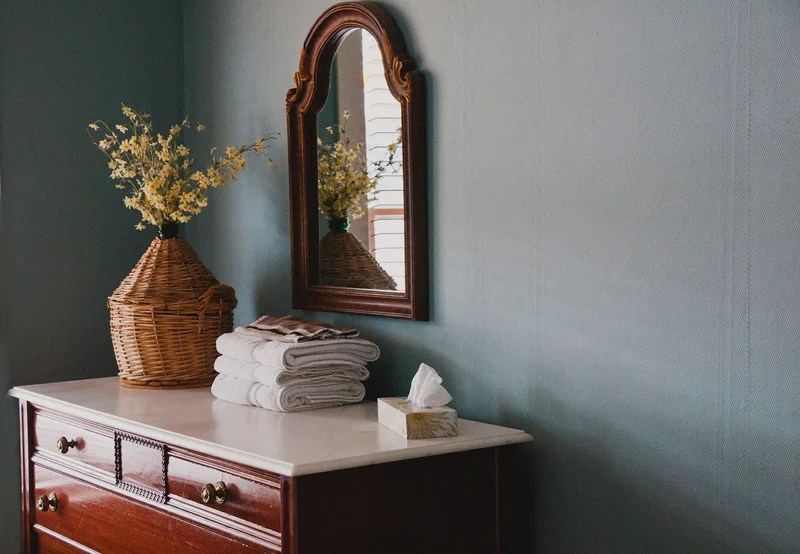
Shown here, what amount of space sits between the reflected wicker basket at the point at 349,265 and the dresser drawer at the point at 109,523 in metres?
0.75

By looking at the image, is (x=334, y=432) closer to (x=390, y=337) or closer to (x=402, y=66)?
(x=390, y=337)

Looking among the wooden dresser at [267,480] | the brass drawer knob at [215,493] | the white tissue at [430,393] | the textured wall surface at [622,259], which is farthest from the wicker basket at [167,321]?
the white tissue at [430,393]

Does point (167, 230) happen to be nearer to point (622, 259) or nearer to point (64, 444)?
point (64, 444)

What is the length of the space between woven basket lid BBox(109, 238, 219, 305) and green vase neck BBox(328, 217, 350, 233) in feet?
1.39

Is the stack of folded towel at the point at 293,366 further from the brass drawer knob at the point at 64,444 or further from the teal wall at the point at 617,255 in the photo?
the brass drawer knob at the point at 64,444

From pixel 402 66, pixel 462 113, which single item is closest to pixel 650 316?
pixel 462 113

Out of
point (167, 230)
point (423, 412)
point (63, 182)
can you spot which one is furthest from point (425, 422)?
point (63, 182)

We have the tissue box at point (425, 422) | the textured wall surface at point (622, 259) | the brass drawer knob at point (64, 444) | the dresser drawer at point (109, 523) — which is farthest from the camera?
the brass drawer knob at point (64, 444)

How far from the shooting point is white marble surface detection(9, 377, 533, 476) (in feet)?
5.65

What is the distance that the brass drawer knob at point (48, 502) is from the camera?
246 cm

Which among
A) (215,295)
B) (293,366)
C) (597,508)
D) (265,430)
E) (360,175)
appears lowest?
(597,508)

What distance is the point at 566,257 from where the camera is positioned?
186cm

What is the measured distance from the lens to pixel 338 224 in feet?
8.15

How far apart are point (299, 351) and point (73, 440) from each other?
0.71 m
